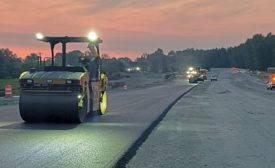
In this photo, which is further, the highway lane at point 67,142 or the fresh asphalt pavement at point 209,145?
the fresh asphalt pavement at point 209,145

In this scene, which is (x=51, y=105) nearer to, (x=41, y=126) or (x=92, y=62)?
(x=41, y=126)

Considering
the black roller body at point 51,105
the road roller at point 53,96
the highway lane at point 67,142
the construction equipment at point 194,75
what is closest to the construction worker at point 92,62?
the road roller at point 53,96

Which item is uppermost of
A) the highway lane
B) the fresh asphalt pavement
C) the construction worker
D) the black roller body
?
the construction worker

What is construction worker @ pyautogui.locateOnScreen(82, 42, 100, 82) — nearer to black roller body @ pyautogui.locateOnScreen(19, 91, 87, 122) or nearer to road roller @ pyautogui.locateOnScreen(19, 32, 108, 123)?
road roller @ pyautogui.locateOnScreen(19, 32, 108, 123)

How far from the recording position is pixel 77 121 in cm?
987

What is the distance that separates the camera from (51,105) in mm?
9398

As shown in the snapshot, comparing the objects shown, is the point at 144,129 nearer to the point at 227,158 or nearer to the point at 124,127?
the point at 124,127

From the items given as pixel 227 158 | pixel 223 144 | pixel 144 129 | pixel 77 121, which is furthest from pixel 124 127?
pixel 227 158

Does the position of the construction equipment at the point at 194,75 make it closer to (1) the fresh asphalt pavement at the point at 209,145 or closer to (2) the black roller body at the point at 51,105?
(1) the fresh asphalt pavement at the point at 209,145

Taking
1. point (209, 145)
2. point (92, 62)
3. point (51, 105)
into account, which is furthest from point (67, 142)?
point (92, 62)

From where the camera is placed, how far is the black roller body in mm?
9398

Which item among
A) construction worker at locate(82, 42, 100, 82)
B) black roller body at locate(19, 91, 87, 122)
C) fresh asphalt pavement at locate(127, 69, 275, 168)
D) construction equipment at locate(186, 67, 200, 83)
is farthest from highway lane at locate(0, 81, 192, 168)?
construction equipment at locate(186, 67, 200, 83)

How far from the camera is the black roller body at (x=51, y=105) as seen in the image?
9.40m

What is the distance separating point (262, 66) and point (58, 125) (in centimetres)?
13909
